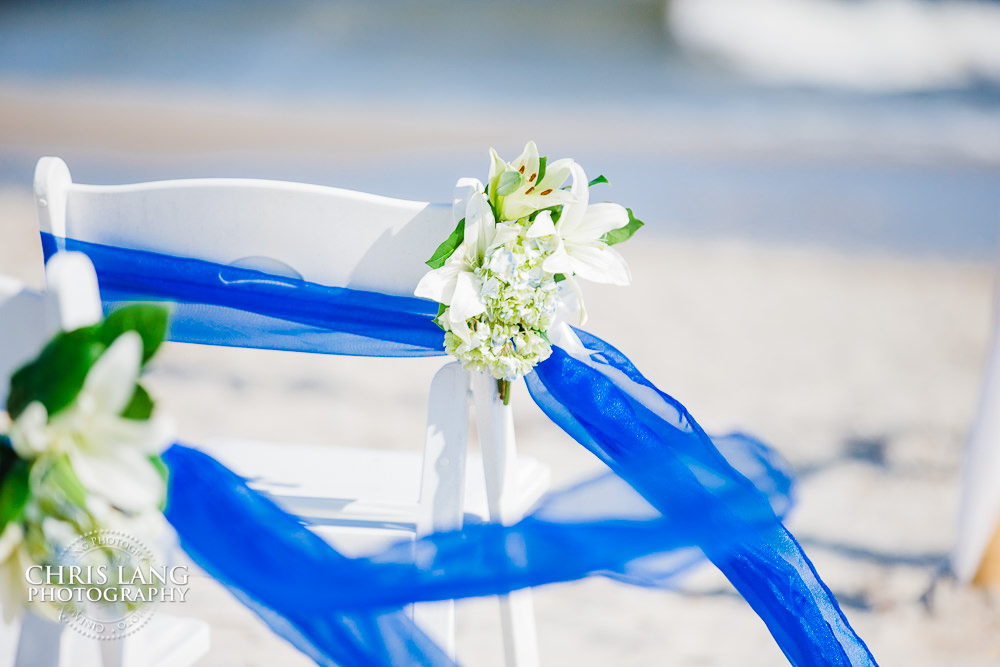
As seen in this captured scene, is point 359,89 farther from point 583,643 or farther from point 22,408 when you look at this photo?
point 22,408

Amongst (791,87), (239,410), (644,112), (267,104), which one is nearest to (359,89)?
(267,104)

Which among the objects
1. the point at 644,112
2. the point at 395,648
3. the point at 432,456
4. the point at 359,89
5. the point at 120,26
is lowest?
the point at 395,648

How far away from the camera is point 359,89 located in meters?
11.2

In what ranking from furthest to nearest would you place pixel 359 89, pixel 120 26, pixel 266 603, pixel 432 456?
pixel 120 26
pixel 359 89
pixel 432 456
pixel 266 603

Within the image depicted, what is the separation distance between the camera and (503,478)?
1199 mm

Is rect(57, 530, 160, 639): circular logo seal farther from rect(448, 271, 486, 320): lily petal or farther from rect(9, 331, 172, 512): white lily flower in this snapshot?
rect(448, 271, 486, 320): lily petal

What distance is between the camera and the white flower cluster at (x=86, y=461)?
24.8 inches

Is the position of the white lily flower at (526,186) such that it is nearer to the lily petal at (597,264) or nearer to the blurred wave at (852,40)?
the lily petal at (597,264)

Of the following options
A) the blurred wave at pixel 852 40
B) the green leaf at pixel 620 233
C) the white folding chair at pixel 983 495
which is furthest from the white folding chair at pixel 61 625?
the blurred wave at pixel 852 40

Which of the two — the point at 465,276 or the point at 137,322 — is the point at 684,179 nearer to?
the point at 465,276

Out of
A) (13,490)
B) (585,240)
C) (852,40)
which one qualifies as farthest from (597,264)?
(852,40)

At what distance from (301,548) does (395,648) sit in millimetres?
177

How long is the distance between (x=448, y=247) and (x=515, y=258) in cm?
8

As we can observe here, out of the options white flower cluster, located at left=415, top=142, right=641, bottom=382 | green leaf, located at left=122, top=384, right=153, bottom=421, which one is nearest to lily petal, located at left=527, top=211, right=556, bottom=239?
white flower cluster, located at left=415, top=142, right=641, bottom=382
